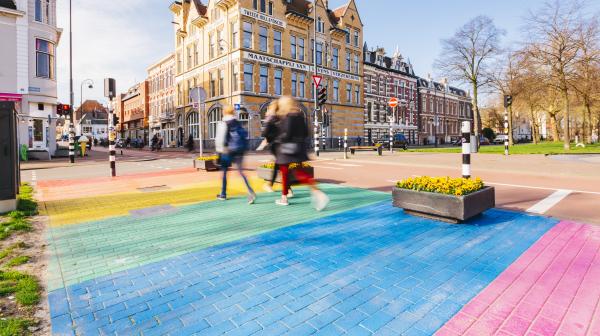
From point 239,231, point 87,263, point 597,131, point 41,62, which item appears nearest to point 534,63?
point 239,231

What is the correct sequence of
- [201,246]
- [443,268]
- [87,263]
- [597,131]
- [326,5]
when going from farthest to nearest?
[597,131] → [326,5] → [201,246] → [87,263] → [443,268]

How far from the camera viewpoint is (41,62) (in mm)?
21266

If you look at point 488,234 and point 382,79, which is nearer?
point 488,234

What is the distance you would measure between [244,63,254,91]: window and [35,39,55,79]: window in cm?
1467

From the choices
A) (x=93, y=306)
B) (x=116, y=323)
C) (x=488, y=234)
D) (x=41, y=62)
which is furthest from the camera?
(x=41, y=62)

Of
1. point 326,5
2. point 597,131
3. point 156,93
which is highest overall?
point 326,5

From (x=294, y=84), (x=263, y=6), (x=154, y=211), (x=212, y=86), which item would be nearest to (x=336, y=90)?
(x=294, y=84)

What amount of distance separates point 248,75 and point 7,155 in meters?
27.9

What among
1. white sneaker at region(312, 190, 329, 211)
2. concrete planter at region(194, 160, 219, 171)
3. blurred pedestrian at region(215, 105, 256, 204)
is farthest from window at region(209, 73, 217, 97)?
white sneaker at region(312, 190, 329, 211)

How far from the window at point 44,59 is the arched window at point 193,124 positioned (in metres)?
16.3

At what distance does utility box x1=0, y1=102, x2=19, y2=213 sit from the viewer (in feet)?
17.6

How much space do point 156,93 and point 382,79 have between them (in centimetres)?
3354

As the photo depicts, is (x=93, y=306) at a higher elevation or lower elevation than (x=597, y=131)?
lower

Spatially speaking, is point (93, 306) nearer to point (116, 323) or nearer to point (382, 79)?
point (116, 323)
